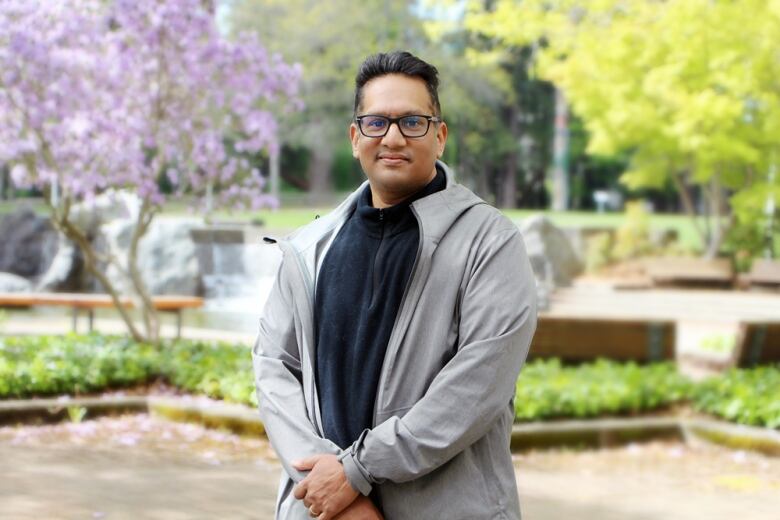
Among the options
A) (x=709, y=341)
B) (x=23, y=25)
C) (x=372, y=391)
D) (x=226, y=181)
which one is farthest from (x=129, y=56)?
(x=372, y=391)

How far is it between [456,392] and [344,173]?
52.0 meters

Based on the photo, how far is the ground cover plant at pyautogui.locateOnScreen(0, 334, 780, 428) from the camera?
311 inches

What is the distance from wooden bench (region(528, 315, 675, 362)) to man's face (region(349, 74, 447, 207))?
730 centimetres

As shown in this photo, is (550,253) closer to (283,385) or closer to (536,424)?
(536,424)

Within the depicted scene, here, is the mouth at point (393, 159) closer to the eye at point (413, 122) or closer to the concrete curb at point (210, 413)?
the eye at point (413, 122)

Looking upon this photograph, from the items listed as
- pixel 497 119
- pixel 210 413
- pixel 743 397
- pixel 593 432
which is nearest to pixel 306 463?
pixel 210 413

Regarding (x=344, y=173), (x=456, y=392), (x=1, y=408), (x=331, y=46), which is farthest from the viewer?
(x=344, y=173)

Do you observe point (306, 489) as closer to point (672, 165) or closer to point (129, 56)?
point (129, 56)

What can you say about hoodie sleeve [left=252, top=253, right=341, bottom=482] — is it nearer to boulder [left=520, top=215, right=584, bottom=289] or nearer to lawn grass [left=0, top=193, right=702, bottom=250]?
boulder [left=520, top=215, right=584, bottom=289]

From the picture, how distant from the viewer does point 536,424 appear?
24.9 ft

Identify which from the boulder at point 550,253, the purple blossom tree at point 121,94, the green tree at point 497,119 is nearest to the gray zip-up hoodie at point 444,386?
the purple blossom tree at point 121,94

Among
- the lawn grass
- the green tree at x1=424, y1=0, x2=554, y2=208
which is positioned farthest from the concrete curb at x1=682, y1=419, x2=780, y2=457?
the green tree at x1=424, y1=0, x2=554, y2=208

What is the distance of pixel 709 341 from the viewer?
12.8m

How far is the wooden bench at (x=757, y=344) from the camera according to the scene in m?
9.30
